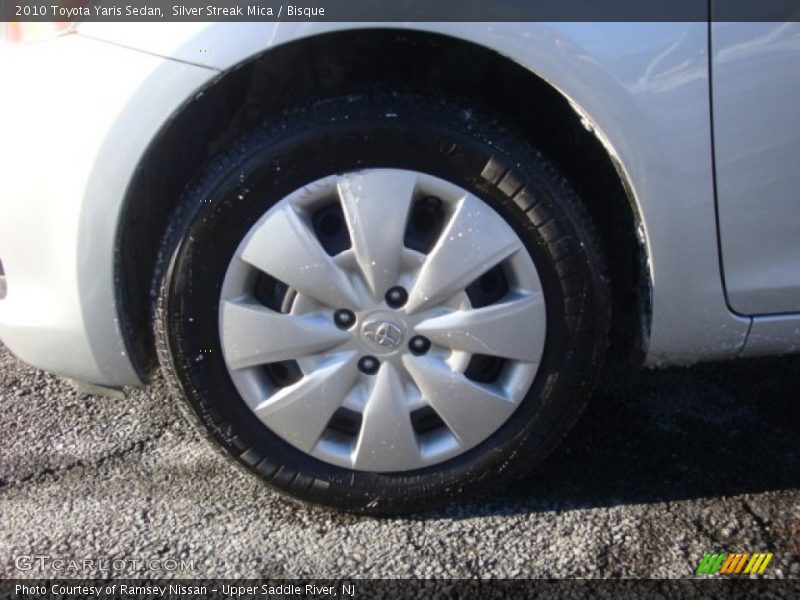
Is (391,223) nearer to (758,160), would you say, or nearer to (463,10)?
(463,10)

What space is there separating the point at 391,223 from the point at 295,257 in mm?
215

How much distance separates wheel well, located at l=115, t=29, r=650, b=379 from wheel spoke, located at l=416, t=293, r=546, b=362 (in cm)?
27

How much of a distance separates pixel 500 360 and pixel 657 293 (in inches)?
14.8

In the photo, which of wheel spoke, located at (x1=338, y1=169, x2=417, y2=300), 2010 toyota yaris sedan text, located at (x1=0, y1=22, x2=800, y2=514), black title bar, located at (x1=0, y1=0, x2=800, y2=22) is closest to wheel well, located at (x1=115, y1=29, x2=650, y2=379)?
2010 toyota yaris sedan text, located at (x1=0, y1=22, x2=800, y2=514)

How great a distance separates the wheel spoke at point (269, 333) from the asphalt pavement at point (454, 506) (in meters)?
0.38

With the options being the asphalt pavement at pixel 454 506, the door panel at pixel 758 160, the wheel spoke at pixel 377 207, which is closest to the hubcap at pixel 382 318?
the wheel spoke at pixel 377 207

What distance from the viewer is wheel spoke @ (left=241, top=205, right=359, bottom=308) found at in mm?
1825

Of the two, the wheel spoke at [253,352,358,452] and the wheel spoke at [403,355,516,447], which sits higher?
the wheel spoke at [403,355,516,447]

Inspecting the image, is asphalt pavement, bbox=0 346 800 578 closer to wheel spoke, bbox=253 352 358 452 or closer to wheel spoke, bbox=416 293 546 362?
wheel spoke, bbox=253 352 358 452

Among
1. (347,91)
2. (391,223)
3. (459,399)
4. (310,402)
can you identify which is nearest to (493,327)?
(459,399)

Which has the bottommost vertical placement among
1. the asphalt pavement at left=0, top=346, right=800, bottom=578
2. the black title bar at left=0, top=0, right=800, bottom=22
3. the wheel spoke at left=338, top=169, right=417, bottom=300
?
the asphalt pavement at left=0, top=346, right=800, bottom=578

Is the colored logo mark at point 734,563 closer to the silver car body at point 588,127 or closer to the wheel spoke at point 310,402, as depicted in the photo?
the silver car body at point 588,127

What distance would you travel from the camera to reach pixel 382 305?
6.11 ft

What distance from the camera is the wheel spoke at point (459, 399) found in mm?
1901
